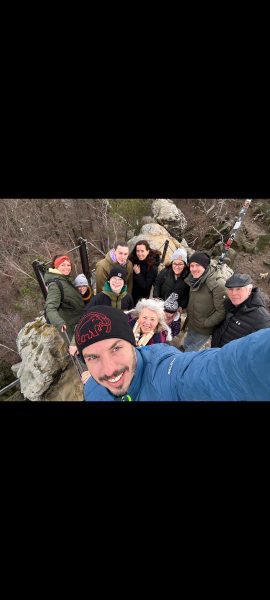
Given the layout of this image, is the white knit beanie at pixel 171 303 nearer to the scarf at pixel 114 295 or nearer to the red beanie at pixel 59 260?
the scarf at pixel 114 295

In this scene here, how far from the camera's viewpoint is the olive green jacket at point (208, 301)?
320cm

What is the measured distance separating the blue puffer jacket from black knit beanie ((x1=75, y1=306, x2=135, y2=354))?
6.1 inches

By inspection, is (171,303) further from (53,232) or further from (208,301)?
(53,232)

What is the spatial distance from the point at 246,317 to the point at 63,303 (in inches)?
92.6

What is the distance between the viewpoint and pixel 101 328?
1.51 meters

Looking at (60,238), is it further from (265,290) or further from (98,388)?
(98,388)

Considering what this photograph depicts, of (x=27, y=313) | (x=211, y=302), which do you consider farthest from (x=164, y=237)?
(x=27, y=313)

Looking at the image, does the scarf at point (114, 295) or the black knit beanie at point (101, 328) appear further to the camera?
the scarf at point (114, 295)

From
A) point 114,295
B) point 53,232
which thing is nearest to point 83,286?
point 114,295

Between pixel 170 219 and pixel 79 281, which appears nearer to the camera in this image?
pixel 79 281

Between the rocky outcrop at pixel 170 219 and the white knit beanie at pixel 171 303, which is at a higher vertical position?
the rocky outcrop at pixel 170 219

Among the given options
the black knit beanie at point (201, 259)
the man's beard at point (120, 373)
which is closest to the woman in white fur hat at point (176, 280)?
the black knit beanie at point (201, 259)

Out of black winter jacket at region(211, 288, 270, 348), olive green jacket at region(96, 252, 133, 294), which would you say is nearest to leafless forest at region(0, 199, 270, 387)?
olive green jacket at region(96, 252, 133, 294)

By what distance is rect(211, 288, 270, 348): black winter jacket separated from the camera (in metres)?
2.66
